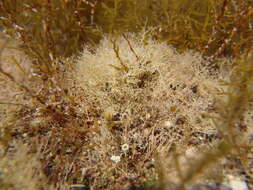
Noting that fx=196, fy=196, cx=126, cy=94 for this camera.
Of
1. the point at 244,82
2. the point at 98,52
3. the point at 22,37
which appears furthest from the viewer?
the point at 98,52

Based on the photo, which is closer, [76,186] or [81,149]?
[76,186]

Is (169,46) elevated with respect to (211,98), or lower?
elevated

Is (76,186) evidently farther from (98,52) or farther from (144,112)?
(98,52)

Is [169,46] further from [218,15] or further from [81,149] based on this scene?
[81,149]

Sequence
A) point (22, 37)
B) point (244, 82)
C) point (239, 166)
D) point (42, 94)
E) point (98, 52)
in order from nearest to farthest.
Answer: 1. point (239, 166)
2. point (244, 82)
3. point (22, 37)
4. point (42, 94)
5. point (98, 52)

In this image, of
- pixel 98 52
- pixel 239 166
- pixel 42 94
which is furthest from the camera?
pixel 98 52

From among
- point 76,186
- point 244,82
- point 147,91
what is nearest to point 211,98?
point 244,82

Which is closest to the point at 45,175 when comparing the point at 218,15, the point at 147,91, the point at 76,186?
the point at 76,186

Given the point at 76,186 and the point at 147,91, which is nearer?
the point at 76,186

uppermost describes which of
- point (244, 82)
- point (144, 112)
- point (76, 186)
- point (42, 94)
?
point (42, 94)
